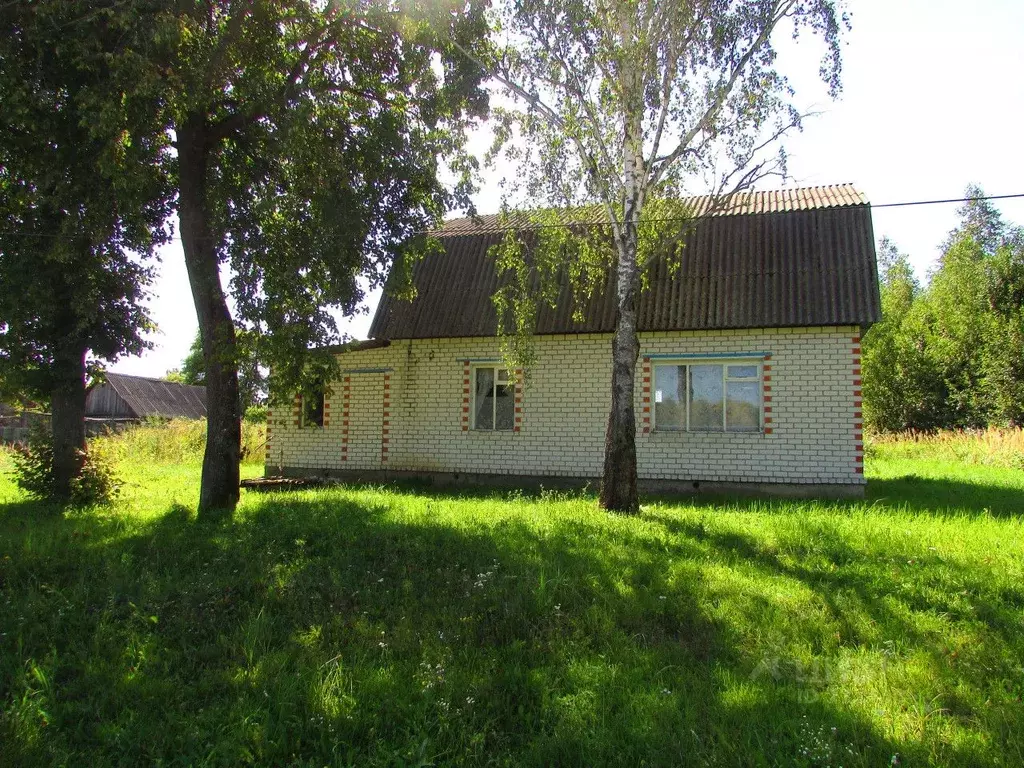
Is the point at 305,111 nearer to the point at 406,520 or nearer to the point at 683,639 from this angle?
the point at 406,520

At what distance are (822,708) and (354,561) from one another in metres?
4.77

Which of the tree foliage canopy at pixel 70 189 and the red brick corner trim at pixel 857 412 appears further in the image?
the red brick corner trim at pixel 857 412

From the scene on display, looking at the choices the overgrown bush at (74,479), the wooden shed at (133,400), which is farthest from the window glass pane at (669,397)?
the wooden shed at (133,400)

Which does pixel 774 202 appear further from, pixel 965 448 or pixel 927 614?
pixel 965 448

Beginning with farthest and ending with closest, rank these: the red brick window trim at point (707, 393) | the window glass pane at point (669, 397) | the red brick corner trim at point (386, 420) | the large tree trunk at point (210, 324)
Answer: the red brick corner trim at point (386, 420) < the window glass pane at point (669, 397) < the red brick window trim at point (707, 393) < the large tree trunk at point (210, 324)

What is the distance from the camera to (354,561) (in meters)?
7.09

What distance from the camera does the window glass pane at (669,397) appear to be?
1350 centimetres

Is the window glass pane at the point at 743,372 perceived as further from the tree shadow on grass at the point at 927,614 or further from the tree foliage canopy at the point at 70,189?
the tree foliage canopy at the point at 70,189

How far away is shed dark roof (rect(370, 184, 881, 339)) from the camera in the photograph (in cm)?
1261

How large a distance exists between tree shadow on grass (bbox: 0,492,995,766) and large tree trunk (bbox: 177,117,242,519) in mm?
2621

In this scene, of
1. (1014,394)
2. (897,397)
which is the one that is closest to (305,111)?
(1014,394)

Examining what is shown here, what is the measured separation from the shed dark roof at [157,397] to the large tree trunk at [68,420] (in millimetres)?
30126

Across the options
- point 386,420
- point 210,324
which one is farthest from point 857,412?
point 210,324

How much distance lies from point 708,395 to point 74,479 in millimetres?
11914
